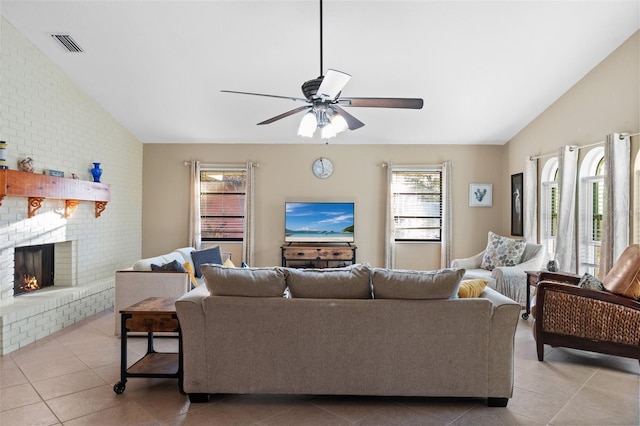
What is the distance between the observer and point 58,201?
4680mm

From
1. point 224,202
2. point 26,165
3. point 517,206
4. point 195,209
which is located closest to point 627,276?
point 517,206

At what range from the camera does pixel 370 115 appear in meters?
5.91

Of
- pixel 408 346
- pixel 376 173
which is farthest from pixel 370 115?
pixel 408 346

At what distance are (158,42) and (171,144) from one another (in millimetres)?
2856

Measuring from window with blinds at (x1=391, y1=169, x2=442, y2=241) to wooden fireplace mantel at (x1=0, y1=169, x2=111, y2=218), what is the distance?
4581 millimetres

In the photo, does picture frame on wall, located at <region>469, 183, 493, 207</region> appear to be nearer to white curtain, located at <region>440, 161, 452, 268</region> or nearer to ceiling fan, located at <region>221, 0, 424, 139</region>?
white curtain, located at <region>440, 161, 452, 268</region>

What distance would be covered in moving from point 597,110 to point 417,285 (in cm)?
354

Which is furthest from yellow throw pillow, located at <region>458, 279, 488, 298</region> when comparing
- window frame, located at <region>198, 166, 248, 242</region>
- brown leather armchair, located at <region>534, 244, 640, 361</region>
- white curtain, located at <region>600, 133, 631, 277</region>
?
window frame, located at <region>198, 166, 248, 242</region>

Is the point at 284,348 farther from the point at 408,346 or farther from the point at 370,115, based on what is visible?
the point at 370,115

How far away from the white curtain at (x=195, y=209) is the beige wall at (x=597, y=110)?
5.37 metres

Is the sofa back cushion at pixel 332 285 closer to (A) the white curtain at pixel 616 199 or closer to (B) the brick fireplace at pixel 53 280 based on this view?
(B) the brick fireplace at pixel 53 280

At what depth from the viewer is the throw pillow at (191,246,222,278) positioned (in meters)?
5.27

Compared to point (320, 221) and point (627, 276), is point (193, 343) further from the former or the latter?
point (320, 221)

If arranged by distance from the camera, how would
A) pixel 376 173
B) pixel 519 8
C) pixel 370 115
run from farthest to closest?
pixel 376 173 → pixel 370 115 → pixel 519 8
